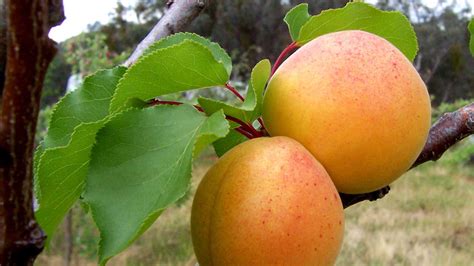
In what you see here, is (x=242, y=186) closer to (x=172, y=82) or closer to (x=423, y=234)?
(x=172, y=82)

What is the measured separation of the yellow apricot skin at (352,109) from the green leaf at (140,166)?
67mm

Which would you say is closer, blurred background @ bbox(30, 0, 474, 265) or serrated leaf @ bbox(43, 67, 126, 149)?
serrated leaf @ bbox(43, 67, 126, 149)

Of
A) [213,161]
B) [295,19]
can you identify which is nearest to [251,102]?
[295,19]

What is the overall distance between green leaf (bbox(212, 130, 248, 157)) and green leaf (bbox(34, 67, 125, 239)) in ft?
0.31

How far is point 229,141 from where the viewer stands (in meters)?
0.48

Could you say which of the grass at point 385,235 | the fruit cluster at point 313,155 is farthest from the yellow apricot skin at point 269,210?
the grass at point 385,235

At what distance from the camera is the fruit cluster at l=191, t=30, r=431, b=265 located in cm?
37

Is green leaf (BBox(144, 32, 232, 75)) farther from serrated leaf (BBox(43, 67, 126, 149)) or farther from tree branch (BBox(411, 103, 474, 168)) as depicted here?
tree branch (BBox(411, 103, 474, 168))

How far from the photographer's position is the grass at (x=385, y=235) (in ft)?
11.6

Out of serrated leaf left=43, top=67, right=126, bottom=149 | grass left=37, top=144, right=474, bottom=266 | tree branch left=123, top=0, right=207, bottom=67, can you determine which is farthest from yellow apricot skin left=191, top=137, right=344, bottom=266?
grass left=37, top=144, right=474, bottom=266

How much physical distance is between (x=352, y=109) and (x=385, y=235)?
3.70 metres

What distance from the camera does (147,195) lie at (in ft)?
1.15

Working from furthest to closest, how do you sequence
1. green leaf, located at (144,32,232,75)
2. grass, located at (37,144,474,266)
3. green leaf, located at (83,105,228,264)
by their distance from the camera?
grass, located at (37,144,474,266), green leaf, located at (144,32,232,75), green leaf, located at (83,105,228,264)

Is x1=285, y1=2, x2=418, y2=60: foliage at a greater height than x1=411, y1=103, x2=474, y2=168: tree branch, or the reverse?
x1=285, y1=2, x2=418, y2=60: foliage
